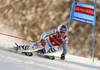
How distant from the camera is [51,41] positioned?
15.2 ft

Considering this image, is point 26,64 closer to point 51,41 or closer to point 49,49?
point 49,49

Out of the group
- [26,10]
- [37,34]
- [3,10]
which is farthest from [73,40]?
[3,10]

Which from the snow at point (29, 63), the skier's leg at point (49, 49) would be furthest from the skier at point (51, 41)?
Result: the snow at point (29, 63)

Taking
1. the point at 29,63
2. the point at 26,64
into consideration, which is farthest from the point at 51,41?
the point at 26,64

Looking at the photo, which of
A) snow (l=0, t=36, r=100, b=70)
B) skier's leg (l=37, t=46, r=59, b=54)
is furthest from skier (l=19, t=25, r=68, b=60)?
snow (l=0, t=36, r=100, b=70)

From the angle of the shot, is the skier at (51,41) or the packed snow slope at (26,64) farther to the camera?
the skier at (51,41)

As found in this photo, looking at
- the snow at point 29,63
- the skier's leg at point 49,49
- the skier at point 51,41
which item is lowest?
the snow at point 29,63

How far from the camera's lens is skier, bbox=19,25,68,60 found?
441 cm

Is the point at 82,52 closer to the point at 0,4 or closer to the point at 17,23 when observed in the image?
the point at 17,23

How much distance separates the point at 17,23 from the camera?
434 inches

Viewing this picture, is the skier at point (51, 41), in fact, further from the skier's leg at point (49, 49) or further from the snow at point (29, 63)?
the snow at point (29, 63)

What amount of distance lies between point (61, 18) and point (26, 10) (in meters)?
2.65

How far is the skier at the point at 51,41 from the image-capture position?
4.41m

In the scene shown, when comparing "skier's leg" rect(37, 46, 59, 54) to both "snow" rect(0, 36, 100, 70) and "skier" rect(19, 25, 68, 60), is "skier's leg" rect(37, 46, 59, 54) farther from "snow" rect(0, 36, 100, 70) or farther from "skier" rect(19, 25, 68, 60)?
"snow" rect(0, 36, 100, 70)
